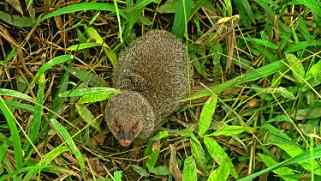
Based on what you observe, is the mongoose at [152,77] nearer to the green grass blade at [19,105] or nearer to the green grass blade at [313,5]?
the green grass blade at [19,105]

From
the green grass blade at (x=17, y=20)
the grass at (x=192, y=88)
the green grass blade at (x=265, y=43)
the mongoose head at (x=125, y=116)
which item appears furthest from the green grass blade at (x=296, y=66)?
the green grass blade at (x=17, y=20)

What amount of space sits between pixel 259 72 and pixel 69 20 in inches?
53.8

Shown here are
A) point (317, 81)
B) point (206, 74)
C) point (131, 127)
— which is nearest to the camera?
point (131, 127)

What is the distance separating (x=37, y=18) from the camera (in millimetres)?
3973

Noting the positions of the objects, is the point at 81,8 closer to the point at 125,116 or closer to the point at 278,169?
→ the point at 125,116

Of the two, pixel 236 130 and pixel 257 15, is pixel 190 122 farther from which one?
pixel 257 15

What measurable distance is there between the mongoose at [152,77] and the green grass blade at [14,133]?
0.61 meters

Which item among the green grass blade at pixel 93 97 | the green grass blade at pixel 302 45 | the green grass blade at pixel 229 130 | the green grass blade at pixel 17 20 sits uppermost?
the green grass blade at pixel 17 20

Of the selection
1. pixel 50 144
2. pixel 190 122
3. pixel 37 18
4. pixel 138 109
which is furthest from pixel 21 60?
pixel 190 122

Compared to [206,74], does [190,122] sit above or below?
below

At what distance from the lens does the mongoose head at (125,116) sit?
3.63 m

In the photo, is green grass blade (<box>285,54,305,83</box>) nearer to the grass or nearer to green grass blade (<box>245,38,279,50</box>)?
the grass

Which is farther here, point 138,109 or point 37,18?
point 37,18

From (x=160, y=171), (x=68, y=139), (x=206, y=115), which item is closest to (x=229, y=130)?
(x=206, y=115)
